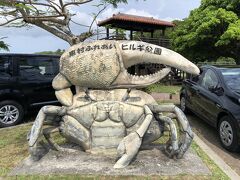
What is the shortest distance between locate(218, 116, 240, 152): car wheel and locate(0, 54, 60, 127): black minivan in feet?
14.5

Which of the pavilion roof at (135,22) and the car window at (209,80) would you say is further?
the pavilion roof at (135,22)

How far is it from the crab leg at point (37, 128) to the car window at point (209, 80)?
3.49m

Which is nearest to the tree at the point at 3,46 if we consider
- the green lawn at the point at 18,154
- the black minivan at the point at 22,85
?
the black minivan at the point at 22,85

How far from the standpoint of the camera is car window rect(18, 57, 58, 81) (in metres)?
7.73

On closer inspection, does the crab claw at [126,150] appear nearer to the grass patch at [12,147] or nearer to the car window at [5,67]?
the grass patch at [12,147]

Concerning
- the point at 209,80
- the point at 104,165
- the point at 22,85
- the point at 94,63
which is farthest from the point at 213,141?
the point at 22,85

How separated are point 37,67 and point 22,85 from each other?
664 millimetres

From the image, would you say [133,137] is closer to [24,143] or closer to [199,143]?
[199,143]

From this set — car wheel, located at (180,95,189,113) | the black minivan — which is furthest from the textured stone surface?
car wheel, located at (180,95,189,113)

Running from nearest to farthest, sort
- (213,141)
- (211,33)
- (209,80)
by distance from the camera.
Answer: (213,141)
(209,80)
(211,33)

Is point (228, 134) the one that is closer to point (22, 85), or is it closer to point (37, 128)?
point (37, 128)

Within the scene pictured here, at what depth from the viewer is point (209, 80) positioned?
22.7 feet

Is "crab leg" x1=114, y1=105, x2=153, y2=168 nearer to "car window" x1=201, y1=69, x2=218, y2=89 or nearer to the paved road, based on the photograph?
the paved road

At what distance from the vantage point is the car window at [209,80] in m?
6.61
